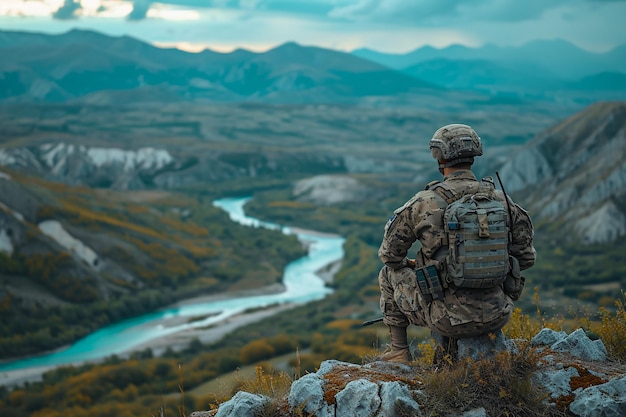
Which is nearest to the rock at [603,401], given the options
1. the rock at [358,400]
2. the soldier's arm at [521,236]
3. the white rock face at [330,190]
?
the soldier's arm at [521,236]

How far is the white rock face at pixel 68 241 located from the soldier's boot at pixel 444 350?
195 ft

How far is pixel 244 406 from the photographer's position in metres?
7.05

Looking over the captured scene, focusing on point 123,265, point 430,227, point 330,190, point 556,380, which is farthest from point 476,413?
point 330,190

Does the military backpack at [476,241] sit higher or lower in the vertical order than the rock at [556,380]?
higher

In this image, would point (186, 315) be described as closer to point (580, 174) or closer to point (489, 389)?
point (580, 174)

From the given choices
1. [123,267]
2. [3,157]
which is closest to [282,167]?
[3,157]

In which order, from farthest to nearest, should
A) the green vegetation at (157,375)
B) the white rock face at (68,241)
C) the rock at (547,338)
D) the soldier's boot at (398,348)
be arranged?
the white rock face at (68,241), the green vegetation at (157,375), the rock at (547,338), the soldier's boot at (398,348)

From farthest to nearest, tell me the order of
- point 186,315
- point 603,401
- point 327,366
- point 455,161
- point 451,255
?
point 186,315
point 327,366
point 455,161
point 451,255
point 603,401

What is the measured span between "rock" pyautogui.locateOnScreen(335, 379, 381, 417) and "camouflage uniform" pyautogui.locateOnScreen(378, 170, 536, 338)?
111 centimetres

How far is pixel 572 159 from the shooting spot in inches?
3354

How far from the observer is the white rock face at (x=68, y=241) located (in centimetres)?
6347

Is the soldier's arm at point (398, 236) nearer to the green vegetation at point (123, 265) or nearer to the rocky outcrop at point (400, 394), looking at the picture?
the rocky outcrop at point (400, 394)

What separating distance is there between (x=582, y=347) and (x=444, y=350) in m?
1.75

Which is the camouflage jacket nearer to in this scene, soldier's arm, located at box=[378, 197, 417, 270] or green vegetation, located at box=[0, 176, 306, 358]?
soldier's arm, located at box=[378, 197, 417, 270]
